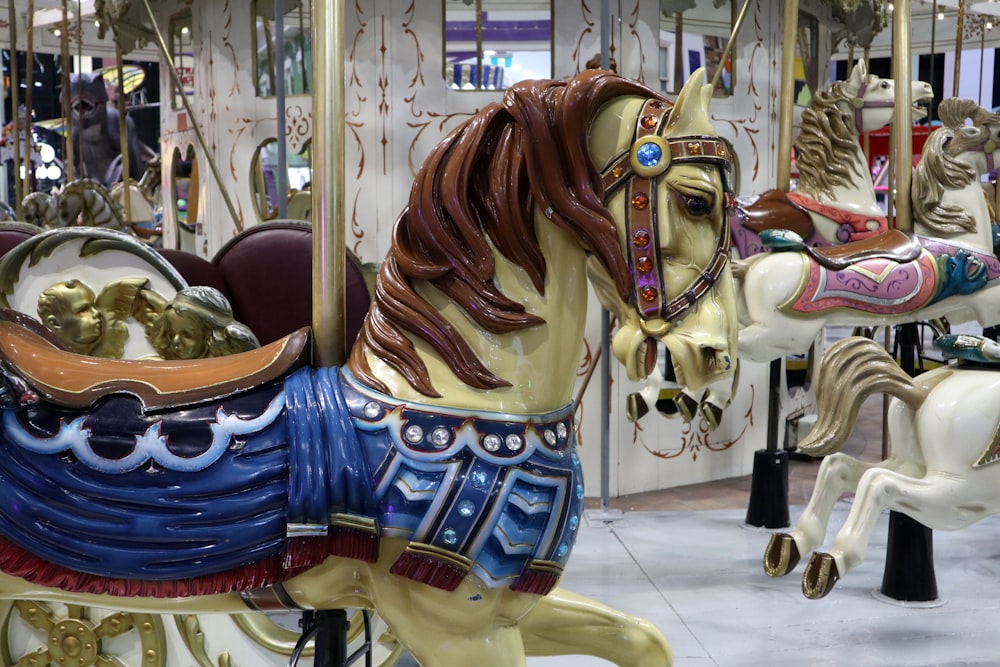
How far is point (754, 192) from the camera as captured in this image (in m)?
4.91

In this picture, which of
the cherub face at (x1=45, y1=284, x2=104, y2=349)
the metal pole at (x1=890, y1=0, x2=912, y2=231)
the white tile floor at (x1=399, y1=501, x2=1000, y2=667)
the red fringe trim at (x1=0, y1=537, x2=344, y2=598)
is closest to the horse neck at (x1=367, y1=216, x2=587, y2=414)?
the red fringe trim at (x1=0, y1=537, x2=344, y2=598)

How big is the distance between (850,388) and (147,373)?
207 cm

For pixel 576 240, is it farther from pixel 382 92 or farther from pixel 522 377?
pixel 382 92

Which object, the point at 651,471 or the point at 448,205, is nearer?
the point at 448,205

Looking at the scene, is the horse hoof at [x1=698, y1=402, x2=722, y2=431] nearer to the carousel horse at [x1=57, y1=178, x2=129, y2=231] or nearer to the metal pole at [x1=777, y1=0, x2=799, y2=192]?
the metal pole at [x1=777, y1=0, x2=799, y2=192]

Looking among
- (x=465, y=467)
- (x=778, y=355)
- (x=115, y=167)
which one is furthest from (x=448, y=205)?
(x=115, y=167)

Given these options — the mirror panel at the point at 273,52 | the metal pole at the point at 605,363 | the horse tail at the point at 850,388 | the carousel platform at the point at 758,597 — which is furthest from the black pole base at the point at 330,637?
the mirror panel at the point at 273,52

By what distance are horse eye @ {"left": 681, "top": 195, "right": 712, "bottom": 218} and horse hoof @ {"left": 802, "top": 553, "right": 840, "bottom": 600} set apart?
1586mm

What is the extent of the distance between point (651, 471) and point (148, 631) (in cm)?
295

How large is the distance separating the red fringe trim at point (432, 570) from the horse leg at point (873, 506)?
1585 mm

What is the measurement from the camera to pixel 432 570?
1.33 meters

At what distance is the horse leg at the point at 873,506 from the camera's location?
8.63 feet

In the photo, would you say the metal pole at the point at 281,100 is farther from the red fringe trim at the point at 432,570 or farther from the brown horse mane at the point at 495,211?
the red fringe trim at the point at 432,570

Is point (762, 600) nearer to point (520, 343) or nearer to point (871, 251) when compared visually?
point (871, 251)
